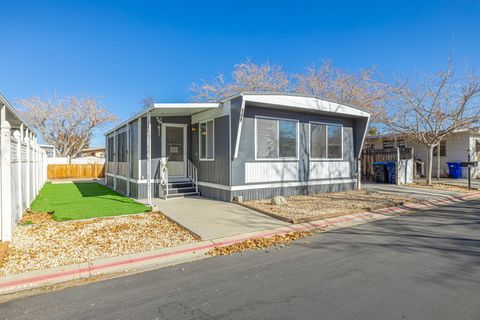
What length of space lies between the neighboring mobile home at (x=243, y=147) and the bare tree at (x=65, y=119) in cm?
2629

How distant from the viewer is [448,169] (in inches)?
790

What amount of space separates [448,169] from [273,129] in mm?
17135

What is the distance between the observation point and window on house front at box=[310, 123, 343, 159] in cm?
1145

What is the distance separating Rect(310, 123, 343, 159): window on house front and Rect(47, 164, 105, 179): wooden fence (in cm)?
2224

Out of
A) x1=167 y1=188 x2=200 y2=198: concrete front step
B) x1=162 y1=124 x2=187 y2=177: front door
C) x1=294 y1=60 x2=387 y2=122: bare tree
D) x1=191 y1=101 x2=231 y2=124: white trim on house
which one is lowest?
x1=167 y1=188 x2=200 y2=198: concrete front step

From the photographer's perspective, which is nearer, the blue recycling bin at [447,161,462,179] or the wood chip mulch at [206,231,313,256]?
the wood chip mulch at [206,231,313,256]

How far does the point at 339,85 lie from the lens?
22.4 m

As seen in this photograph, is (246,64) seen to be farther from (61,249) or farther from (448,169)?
(61,249)

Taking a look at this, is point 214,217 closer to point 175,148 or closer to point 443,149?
point 175,148

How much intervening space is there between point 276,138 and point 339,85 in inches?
581

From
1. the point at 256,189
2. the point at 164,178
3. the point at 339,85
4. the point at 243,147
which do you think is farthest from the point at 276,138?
the point at 339,85

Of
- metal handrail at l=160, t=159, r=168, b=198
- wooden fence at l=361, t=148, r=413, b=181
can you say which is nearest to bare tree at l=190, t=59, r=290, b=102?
wooden fence at l=361, t=148, r=413, b=181

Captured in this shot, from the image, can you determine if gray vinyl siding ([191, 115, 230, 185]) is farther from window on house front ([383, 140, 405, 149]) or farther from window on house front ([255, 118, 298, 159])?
window on house front ([383, 140, 405, 149])

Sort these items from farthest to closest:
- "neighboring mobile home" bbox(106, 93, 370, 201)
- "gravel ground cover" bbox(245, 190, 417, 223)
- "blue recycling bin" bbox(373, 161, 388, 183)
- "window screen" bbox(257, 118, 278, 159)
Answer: "blue recycling bin" bbox(373, 161, 388, 183) → "window screen" bbox(257, 118, 278, 159) → "neighboring mobile home" bbox(106, 93, 370, 201) → "gravel ground cover" bbox(245, 190, 417, 223)
